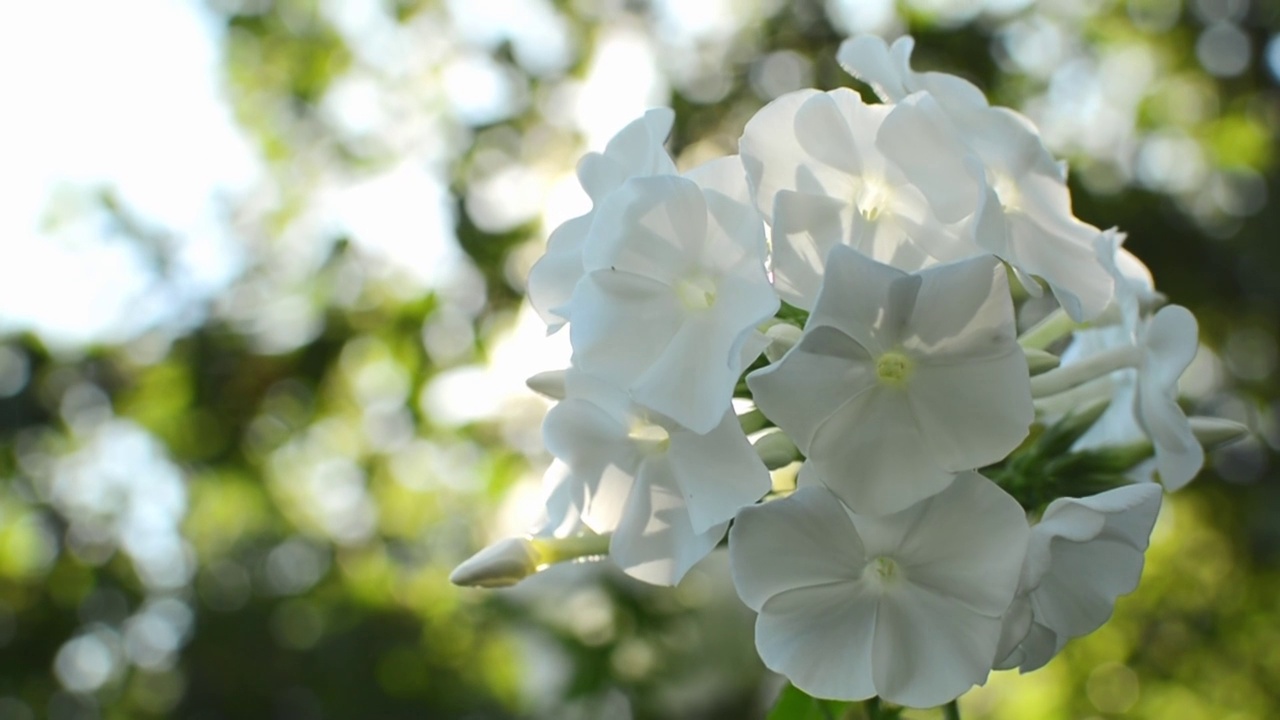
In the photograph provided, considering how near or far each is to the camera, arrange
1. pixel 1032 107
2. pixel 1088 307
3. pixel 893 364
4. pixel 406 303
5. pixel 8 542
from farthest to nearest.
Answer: pixel 8 542 < pixel 1032 107 < pixel 406 303 < pixel 1088 307 < pixel 893 364

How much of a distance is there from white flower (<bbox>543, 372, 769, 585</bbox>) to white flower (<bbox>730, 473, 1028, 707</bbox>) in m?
0.05

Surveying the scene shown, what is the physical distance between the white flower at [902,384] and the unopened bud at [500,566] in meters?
0.30

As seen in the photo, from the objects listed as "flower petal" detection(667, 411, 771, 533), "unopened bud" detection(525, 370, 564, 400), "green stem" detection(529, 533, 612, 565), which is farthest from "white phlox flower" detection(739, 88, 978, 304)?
"green stem" detection(529, 533, 612, 565)

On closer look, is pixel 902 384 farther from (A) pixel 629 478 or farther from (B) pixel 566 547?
(B) pixel 566 547

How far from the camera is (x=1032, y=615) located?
762 mm

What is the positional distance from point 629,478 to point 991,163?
363mm

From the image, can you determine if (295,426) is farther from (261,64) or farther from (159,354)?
(261,64)

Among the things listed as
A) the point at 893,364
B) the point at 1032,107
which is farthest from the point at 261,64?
the point at 893,364

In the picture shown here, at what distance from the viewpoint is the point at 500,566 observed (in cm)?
92

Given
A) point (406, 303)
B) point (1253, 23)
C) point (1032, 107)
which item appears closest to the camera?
point (406, 303)

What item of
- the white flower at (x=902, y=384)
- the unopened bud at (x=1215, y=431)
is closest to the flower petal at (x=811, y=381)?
the white flower at (x=902, y=384)

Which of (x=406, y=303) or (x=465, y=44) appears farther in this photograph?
(x=465, y=44)

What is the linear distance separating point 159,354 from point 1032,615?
2703 millimetres

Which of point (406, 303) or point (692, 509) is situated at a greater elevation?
point (692, 509)
